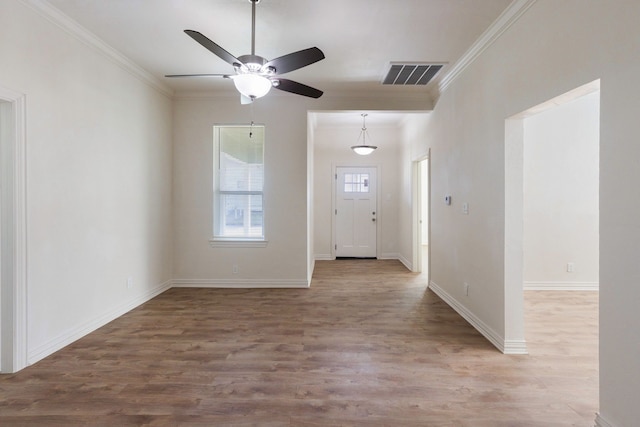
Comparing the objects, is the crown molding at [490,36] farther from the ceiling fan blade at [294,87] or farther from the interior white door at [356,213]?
the interior white door at [356,213]

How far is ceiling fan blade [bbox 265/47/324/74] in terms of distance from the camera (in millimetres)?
2260

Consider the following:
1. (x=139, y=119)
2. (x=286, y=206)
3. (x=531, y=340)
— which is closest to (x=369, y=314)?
(x=531, y=340)

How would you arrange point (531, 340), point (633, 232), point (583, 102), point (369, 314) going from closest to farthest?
1. point (633, 232)
2. point (531, 340)
3. point (369, 314)
4. point (583, 102)

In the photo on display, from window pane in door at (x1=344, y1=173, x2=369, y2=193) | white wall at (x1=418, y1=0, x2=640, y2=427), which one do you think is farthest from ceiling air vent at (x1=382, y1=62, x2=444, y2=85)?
window pane in door at (x1=344, y1=173, x2=369, y2=193)

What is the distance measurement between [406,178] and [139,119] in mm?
4637

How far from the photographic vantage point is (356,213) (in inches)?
286

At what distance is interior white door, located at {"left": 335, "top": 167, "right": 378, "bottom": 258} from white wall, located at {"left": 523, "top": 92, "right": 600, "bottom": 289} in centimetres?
311

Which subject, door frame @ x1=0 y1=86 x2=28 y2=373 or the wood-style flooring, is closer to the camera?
the wood-style flooring

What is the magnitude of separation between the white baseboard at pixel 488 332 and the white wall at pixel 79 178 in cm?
381

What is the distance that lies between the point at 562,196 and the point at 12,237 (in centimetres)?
627

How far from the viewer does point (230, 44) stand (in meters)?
3.25

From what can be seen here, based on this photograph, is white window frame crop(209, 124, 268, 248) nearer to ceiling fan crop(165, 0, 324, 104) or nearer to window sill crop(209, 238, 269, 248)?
window sill crop(209, 238, 269, 248)

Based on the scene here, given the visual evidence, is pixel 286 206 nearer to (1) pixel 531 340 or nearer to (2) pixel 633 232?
(1) pixel 531 340

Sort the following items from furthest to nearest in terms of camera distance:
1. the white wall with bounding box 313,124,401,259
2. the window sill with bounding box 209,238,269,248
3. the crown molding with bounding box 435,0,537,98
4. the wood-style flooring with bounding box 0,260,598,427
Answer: the white wall with bounding box 313,124,401,259, the window sill with bounding box 209,238,269,248, the crown molding with bounding box 435,0,537,98, the wood-style flooring with bounding box 0,260,598,427
